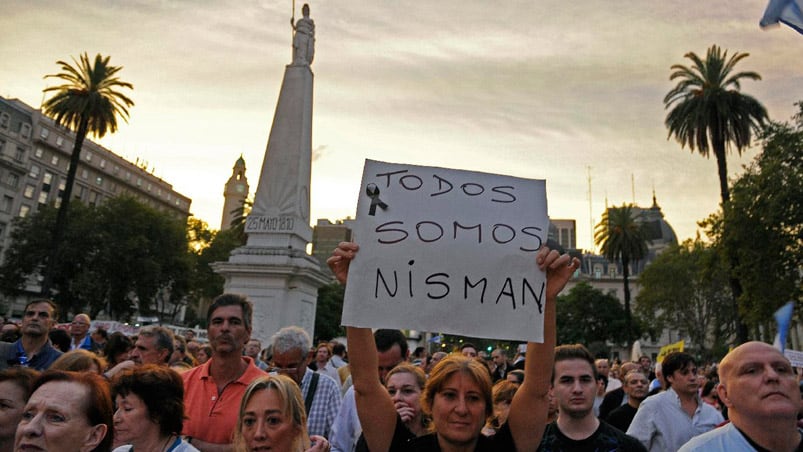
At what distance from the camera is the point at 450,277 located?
2.84 meters

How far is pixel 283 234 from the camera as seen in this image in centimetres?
1986

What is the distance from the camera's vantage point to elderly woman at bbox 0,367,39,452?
3.09 meters

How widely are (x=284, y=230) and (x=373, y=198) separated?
56.6 feet

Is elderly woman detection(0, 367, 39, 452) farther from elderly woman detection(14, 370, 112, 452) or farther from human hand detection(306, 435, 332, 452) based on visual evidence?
human hand detection(306, 435, 332, 452)

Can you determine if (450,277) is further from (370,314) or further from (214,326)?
(214,326)

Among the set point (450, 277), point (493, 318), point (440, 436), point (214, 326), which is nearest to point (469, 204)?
point (450, 277)

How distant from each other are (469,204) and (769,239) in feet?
85.3

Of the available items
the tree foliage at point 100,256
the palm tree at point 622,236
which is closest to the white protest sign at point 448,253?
the tree foliage at point 100,256

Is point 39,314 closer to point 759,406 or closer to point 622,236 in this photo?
point 759,406

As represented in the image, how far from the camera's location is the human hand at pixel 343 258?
2838 mm

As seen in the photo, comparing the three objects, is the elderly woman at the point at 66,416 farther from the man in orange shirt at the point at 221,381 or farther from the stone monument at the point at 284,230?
the stone monument at the point at 284,230

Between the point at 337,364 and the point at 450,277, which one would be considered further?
the point at 337,364

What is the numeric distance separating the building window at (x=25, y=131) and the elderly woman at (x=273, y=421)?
70790 mm

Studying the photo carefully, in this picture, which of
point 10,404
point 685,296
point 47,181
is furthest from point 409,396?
point 47,181
